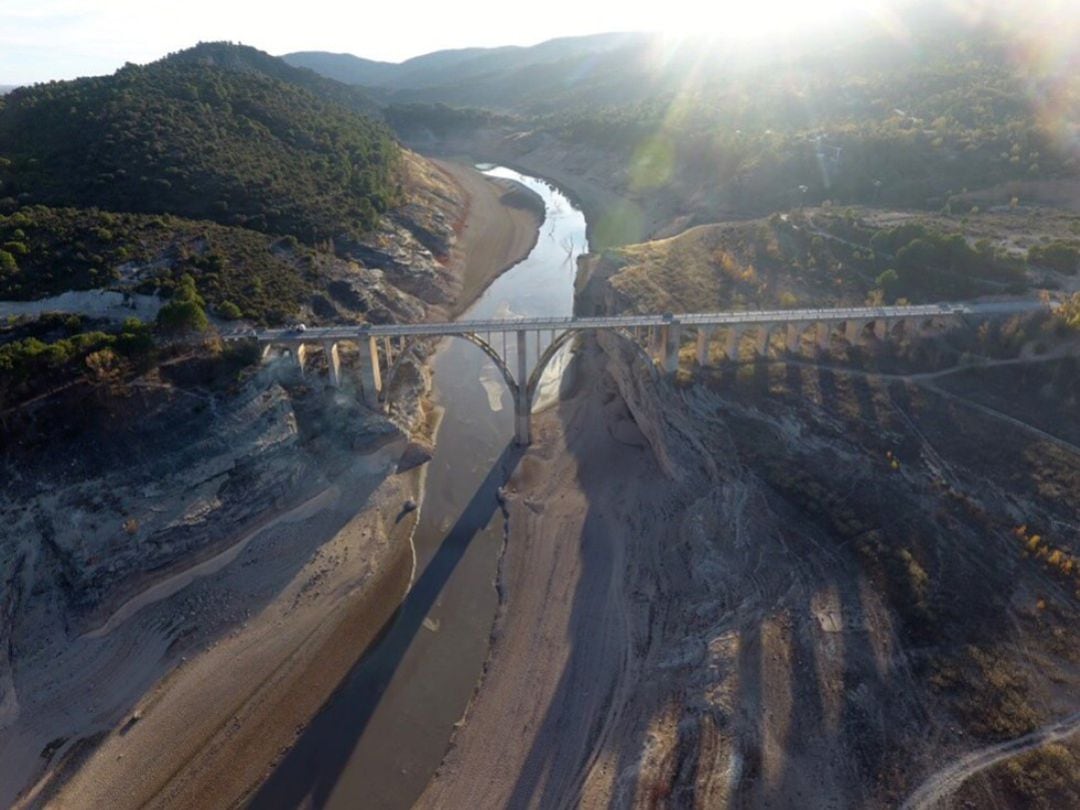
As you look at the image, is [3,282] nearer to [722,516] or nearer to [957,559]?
[722,516]

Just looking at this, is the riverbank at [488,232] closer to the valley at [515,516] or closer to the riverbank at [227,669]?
the valley at [515,516]

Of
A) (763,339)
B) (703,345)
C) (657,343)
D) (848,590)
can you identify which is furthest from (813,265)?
(848,590)

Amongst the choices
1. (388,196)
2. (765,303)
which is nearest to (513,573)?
(765,303)

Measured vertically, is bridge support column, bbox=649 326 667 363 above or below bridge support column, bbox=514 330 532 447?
above

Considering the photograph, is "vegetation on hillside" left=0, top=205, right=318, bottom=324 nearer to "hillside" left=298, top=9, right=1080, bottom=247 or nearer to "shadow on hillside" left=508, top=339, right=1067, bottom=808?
"shadow on hillside" left=508, top=339, right=1067, bottom=808

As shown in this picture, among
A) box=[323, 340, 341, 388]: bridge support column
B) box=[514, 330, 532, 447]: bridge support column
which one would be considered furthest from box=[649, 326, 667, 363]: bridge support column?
box=[323, 340, 341, 388]: bridge support column

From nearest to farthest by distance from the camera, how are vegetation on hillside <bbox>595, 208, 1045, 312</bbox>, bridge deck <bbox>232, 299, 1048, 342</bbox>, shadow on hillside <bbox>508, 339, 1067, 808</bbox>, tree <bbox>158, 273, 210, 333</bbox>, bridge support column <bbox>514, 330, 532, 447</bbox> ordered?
shadow on hillside <bbox>508, 339, 1067, 808</bbox>
tree <bbox>158, 273, 210, 333</bbox>
bridge deck <bbox>232, 299, 1048, 342</bbox>
bridge support column <bbox>514, 330, 532, 447</bbox>
vegetation on hillside <bbox>595, 208, 1045, 312</bbox>
